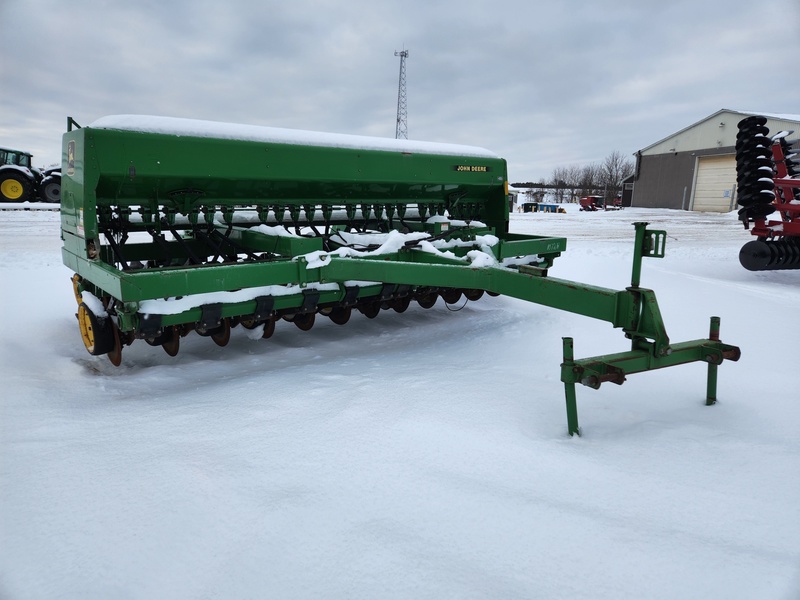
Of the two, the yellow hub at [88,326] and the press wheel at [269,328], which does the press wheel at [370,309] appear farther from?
the yellow hub at [88,326]

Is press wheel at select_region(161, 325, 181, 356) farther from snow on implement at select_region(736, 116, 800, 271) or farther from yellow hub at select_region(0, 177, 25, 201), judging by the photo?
yellow hub at select_region(0, 177, 25, 201)

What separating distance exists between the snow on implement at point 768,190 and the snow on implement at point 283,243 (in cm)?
373

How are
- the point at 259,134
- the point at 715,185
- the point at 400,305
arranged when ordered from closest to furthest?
the point at 259,134 → the point at 400,305 → the point at 715,185

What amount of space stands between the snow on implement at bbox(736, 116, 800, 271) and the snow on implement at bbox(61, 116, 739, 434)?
3732mm

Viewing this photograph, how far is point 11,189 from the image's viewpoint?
17.6 metres

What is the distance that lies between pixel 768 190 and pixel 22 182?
20642 mm

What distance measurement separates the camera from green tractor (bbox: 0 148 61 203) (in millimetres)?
17312

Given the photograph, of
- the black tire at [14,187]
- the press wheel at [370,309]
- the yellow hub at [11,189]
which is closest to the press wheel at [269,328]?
the press wheel at [370,309]

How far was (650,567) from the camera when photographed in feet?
5.47

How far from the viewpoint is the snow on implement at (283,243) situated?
285 cm

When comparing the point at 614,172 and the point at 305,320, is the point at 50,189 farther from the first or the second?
the point at 614,172

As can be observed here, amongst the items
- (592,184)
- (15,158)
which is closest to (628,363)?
(15,158)

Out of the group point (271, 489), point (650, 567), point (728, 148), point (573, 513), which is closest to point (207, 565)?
point (271, 489)

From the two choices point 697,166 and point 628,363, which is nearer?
point 628,363
